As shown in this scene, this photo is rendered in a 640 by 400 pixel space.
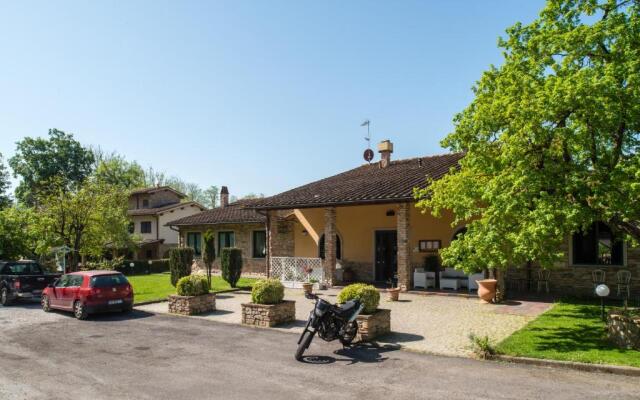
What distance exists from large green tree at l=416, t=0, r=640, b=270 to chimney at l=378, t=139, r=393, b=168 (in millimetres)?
14880

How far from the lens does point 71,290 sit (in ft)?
46.8

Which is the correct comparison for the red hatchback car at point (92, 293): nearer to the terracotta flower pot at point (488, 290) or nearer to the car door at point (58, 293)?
the car door at point (58, 293)

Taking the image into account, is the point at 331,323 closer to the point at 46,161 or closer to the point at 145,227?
the point at 145,227

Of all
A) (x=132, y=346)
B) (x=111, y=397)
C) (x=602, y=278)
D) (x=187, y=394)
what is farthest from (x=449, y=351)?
(x=602, y=278)

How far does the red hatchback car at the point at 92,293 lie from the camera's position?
44.9 feet

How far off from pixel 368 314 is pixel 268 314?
9.32ft

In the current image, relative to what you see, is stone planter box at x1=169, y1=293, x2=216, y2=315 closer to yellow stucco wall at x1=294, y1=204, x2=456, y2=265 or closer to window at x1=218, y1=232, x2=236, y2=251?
yellow stucco wall at x1=294, y1=204, x2=456, y2=265

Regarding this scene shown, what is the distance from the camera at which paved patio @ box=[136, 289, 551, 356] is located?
9680mm

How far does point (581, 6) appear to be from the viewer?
9.30 metres

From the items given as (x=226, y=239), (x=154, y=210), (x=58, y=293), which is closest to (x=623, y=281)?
(x=58, y=293)

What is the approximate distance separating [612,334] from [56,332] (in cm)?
1271

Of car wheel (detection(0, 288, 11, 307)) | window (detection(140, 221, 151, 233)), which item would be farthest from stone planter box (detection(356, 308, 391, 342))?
window (detection(140, 221, 151, 233))

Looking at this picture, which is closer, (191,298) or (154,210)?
(191,298)

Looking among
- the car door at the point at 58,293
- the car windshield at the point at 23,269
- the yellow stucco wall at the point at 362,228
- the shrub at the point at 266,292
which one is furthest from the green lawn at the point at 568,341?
the car windshield at the point at 23,269
